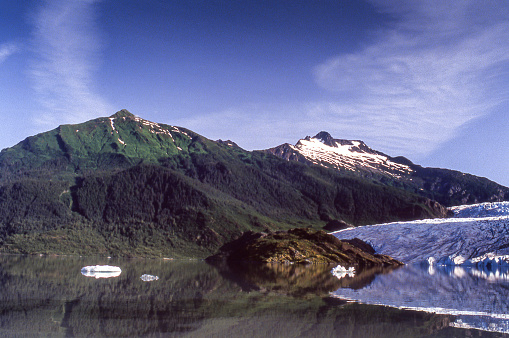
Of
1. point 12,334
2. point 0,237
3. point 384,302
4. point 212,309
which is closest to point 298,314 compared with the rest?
point 212,309

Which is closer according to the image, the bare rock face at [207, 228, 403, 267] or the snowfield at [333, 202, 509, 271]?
the snowfield at [333, 202, 509, 271]

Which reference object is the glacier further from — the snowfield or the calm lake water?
the calm lake water

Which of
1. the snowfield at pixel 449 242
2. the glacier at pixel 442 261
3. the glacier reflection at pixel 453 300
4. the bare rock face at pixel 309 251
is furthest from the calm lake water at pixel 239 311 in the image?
the bare rock face at pixel 309 251

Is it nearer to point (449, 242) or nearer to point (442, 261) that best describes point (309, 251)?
point (442, 261)

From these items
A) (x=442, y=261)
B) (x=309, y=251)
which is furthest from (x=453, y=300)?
(x=309, y=251)

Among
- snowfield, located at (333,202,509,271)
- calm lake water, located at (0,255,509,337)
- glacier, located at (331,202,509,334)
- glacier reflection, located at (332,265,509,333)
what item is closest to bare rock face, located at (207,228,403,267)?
snowfield, located at (333,202,509,271)

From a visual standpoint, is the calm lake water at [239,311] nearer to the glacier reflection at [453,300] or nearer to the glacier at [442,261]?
the glacier reflection at [453,300]
